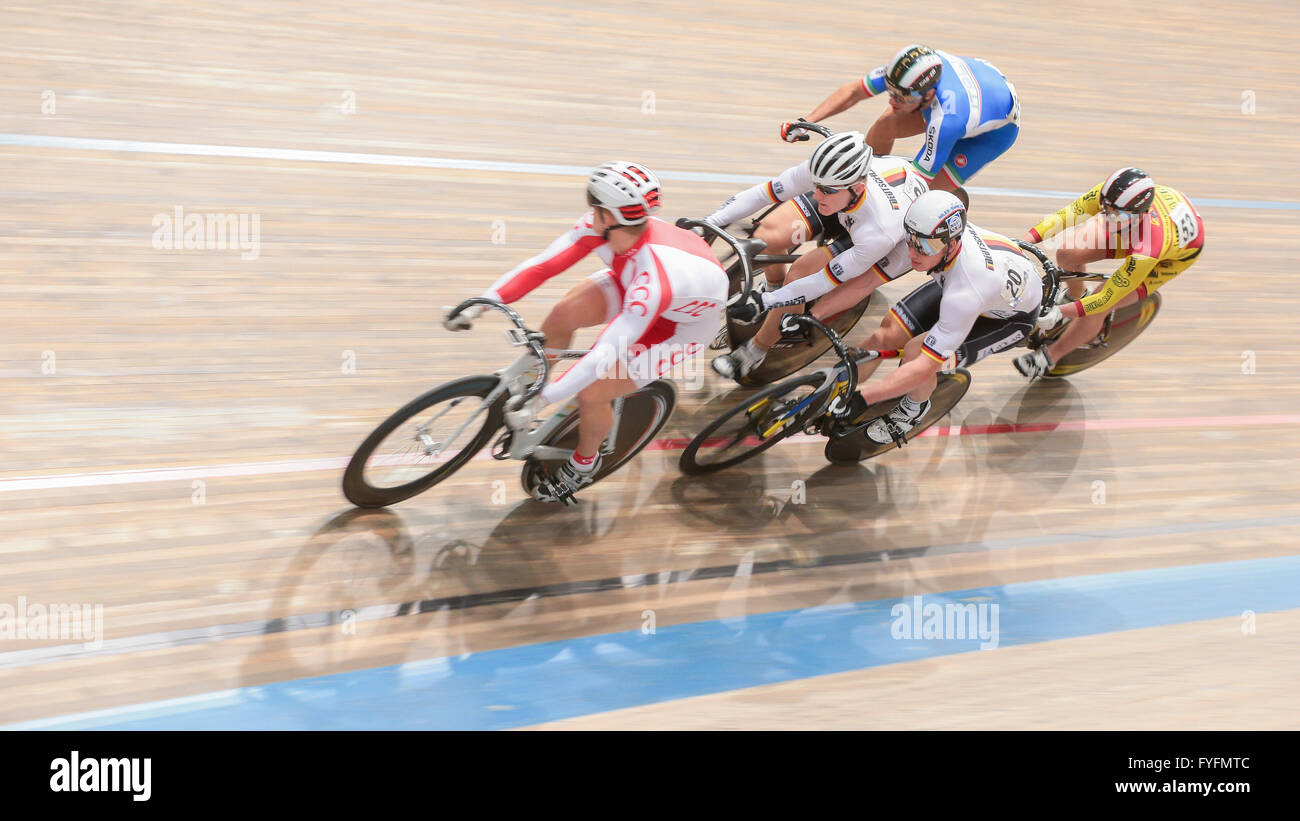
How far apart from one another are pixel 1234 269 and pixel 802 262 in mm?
3527

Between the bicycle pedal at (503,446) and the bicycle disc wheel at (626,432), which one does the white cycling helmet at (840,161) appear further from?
the bicycle pedal at (503,446)

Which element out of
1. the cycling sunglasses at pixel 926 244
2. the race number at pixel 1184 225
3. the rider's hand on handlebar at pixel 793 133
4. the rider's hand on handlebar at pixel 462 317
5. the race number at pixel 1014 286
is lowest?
the rider's hand on handlebar at pixel 462 317

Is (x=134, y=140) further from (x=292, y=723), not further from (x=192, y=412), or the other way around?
(x=292, y=723)

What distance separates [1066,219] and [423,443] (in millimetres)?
3033

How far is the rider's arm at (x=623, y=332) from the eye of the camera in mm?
3250

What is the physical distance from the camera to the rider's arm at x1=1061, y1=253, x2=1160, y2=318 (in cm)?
457

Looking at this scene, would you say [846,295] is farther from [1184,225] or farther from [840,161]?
[1184,225]

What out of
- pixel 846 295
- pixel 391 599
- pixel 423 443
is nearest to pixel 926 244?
pixel 846 295

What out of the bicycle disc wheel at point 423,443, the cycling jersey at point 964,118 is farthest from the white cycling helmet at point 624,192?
the cycling jersey at point 964,118

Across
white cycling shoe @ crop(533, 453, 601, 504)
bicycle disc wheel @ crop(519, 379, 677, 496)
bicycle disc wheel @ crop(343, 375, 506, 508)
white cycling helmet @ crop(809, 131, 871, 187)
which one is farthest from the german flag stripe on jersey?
bicycle disc wheel @ crop(343, 375, 506, 508)

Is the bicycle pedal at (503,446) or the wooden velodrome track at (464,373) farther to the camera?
the bicycle pedal at (503,446)

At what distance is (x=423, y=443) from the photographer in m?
3.61

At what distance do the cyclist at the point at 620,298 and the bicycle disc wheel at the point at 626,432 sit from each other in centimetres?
7

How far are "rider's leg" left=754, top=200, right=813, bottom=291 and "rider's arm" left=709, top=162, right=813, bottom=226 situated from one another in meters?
0.15
